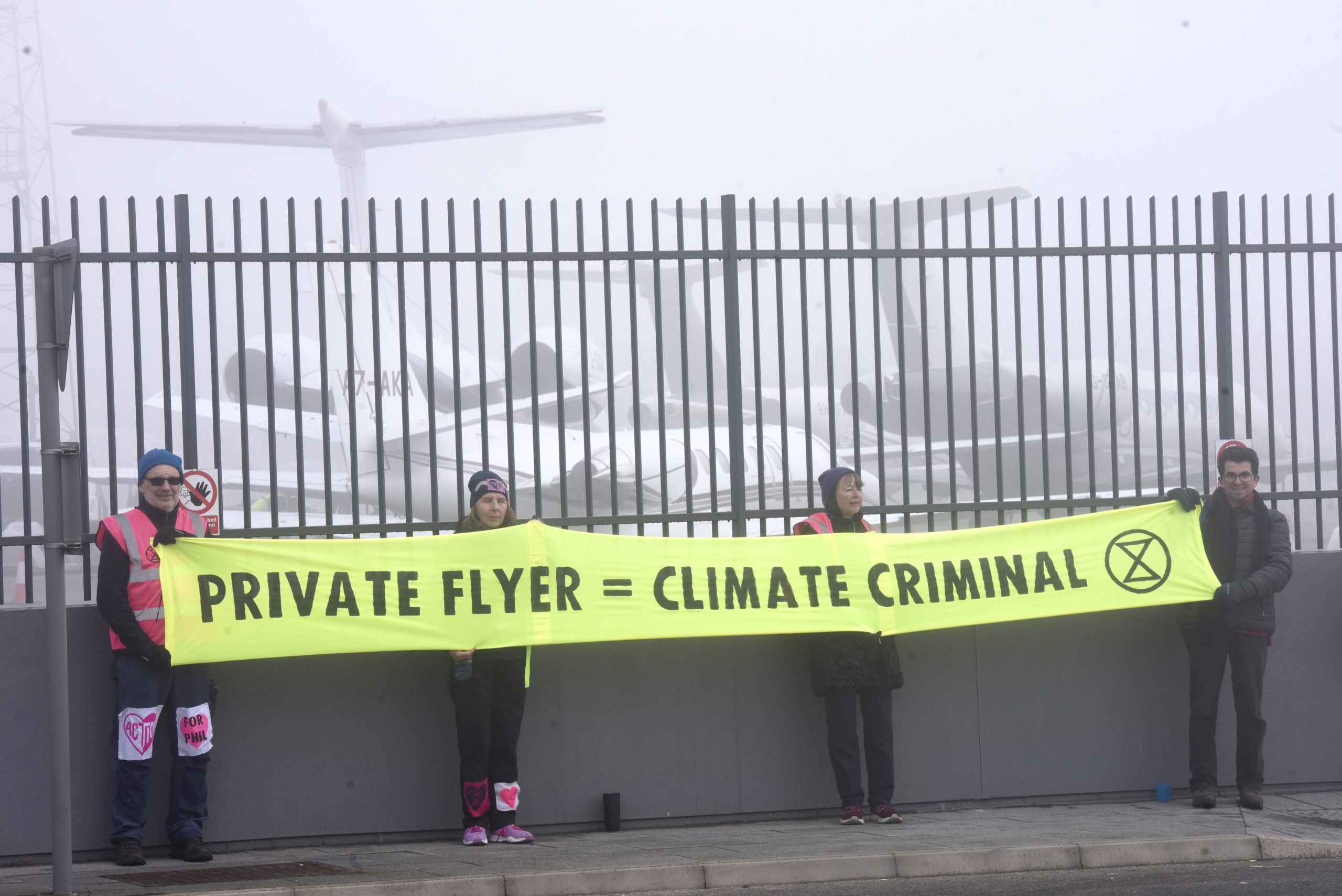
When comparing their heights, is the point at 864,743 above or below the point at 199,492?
below

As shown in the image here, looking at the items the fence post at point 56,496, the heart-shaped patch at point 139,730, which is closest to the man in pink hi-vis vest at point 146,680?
the heart-shaped patch at point 139,730

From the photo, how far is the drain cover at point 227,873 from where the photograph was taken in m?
5.82

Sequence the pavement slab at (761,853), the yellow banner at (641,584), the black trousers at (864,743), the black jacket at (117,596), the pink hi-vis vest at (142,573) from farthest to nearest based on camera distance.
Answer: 1. the black trousers at (864,743)
2. the yellow banner at (641,584)
3. the pink hi-vis vest at (142,573)
4. the black jacket at (117,596)
5. the pavement slab at (761,853)

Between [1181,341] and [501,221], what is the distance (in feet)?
13.1

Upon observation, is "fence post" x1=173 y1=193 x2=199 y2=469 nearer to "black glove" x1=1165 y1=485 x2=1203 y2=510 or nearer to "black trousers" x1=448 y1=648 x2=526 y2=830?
"black trousers" x1=448 y1=648 x2=526 y2=830

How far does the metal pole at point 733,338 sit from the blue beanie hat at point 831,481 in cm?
44

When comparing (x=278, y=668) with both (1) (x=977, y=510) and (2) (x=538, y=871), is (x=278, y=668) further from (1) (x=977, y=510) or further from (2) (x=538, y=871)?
(1) (x=977, y=510)

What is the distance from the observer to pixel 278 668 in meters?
6.94

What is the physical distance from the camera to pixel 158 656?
638cm

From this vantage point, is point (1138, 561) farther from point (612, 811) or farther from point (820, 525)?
point (612, 811)

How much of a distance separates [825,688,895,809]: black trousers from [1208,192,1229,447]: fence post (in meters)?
2.79

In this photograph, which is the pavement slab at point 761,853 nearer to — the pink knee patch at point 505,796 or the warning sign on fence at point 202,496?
the pink knee patch at point 505,796

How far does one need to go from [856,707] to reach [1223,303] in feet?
10.9

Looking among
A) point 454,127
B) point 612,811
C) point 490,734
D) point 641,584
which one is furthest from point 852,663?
point 454,127
